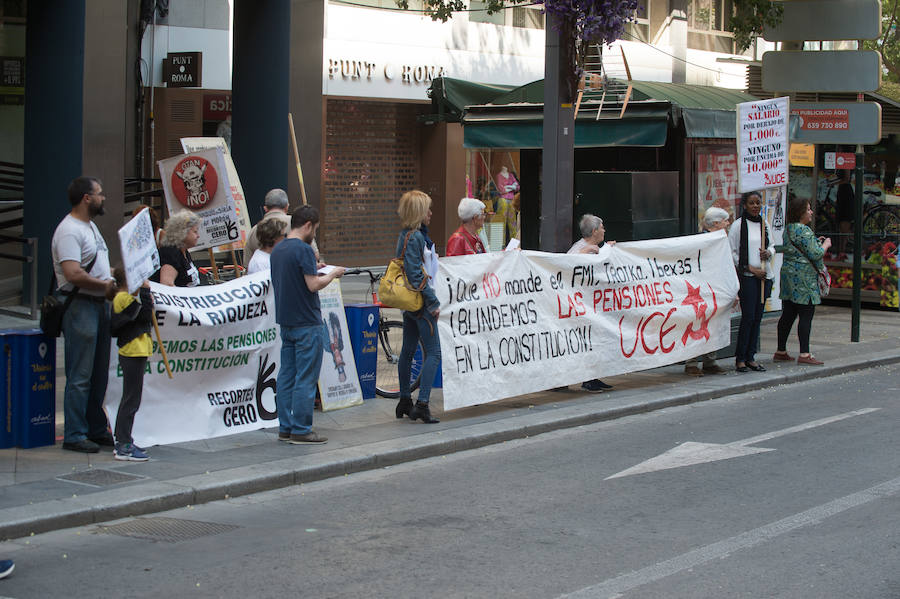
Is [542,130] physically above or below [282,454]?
above

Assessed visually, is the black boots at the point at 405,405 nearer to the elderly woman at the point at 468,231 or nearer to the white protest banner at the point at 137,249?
the elderly woman at the point at 468,231

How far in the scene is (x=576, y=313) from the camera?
1092 cm

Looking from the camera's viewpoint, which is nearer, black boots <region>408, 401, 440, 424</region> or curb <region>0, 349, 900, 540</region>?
curb <region>0, 349, 900, 540</region>

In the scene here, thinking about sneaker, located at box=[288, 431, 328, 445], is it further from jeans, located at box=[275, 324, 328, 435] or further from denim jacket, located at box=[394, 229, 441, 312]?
denim jacket, located at box=[394, 229, 441, 312]

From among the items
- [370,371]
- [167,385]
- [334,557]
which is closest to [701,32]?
[370,371]

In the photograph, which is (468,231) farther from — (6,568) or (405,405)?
(6,568)

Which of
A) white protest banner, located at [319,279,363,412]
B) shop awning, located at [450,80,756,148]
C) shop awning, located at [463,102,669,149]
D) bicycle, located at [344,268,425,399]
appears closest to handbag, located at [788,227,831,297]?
shop awning, located at [450,80,756,148]

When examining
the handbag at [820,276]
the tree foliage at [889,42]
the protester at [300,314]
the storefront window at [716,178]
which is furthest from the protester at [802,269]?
the tree foliage at [889,42]

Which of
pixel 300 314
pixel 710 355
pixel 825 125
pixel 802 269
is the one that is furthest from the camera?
pixel 825 125

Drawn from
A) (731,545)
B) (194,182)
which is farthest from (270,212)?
(731,545)

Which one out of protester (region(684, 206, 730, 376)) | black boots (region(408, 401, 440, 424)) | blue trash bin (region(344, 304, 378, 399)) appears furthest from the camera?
protester (region(684, 206, 730, 376))

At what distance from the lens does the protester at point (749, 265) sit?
12.4 m

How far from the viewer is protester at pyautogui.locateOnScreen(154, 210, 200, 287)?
8.56m

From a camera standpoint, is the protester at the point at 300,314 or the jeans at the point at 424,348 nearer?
the protester at the point at 300,314
